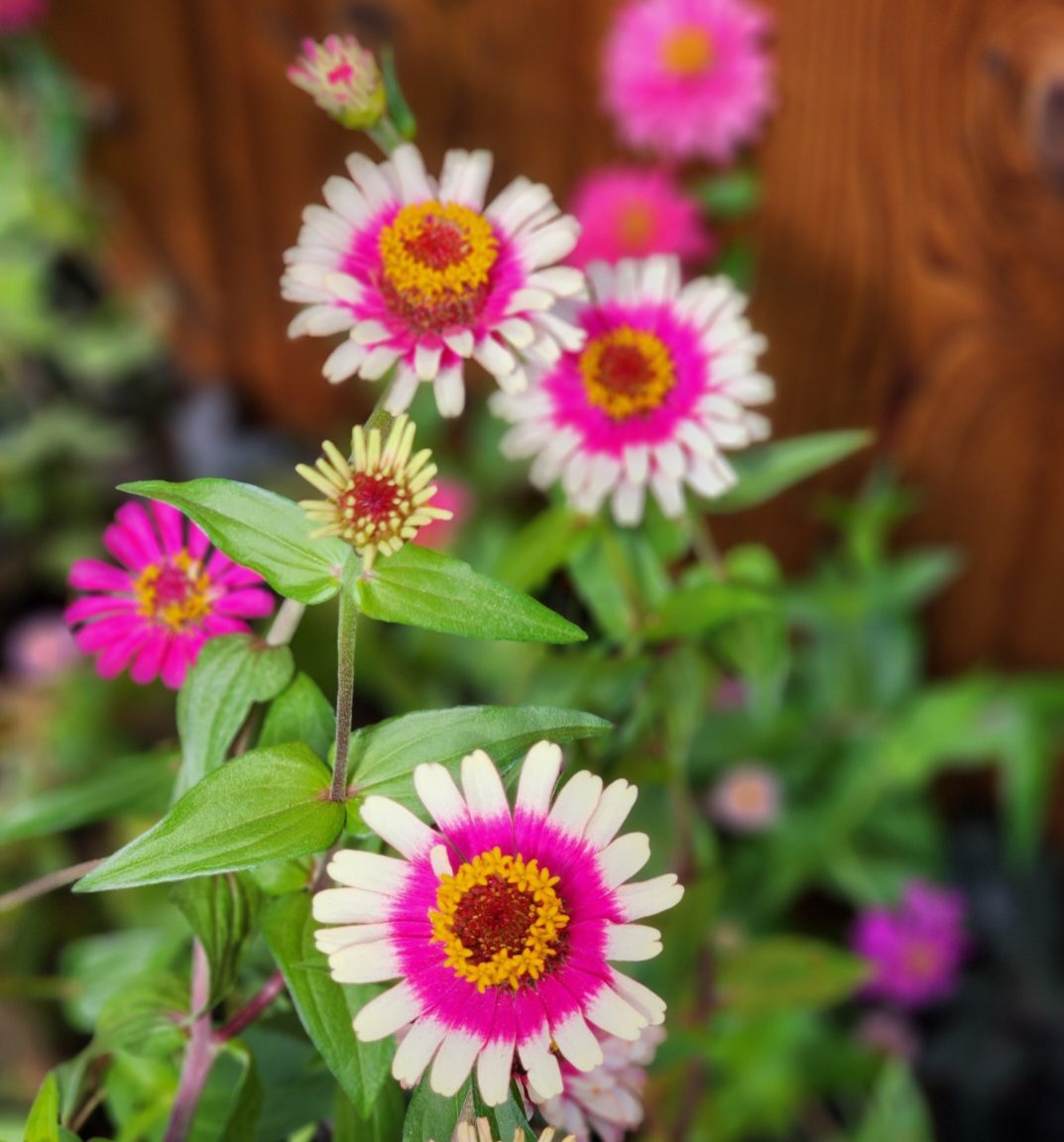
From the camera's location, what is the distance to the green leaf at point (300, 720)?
44 cm

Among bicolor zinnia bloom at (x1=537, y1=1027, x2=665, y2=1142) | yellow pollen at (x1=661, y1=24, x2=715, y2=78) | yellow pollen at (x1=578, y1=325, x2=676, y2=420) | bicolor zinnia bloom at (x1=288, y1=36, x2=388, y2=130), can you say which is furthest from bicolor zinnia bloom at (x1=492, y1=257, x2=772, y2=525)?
yellow pollen at (x1=661, y1=24, x2=715, y2=78)

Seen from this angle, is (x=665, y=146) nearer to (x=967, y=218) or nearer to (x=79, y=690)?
(x=967, y=218)

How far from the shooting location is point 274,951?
1.35 ft

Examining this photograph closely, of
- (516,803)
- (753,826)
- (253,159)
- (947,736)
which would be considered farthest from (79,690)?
(516,803)

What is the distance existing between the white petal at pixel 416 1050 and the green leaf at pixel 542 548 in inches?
9.7

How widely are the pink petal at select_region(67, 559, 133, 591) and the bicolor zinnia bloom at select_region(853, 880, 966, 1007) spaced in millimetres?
830

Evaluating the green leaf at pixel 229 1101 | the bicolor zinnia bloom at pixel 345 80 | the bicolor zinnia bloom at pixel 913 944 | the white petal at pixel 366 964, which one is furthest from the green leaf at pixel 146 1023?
the bicolor zinnia bloom at pixel 913 944

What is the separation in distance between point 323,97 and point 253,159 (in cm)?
81

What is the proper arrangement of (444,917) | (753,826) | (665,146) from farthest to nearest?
1. (753,826)
2. (665,146)
3. (444,917)

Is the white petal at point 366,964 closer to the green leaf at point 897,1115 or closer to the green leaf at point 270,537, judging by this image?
the green leaf at point 270,537

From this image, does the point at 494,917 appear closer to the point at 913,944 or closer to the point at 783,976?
the point at 783,976

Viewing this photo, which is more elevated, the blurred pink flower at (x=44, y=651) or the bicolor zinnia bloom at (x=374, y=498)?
the bicolor zinnia bloom at (x=374, y=498)

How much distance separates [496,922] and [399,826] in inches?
1.7

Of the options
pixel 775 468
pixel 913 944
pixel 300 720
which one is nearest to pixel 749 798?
pixel 913 944
